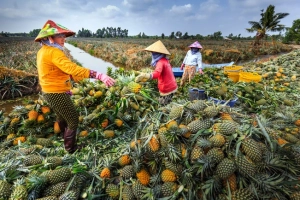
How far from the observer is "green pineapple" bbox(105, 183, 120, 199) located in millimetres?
1979

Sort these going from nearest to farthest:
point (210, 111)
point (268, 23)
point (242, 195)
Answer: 1. point (242, 195)
2. point (210, 111)
3. point (268, 23)

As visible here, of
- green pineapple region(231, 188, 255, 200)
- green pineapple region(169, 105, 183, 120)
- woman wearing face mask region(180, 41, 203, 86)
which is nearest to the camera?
green pineapple region(231, 188, 255, 200)

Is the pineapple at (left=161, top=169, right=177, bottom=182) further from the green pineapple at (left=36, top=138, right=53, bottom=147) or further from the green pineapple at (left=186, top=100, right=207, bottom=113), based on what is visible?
the green pineapple at (left=36, top=138, right=53, bottom=147)

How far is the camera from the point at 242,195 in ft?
5.44

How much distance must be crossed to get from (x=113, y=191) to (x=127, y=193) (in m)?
0.16

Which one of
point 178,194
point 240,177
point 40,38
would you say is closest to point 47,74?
point 40,38

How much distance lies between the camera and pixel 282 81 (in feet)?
22.1

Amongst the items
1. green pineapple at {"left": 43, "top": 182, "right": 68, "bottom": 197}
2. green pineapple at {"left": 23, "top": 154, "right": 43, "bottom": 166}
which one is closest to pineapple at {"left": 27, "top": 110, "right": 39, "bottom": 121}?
green pineapple at {"left": 23, "top": 154, "right": 43, "bottom": 166}

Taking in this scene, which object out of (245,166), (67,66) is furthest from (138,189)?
(67,66)

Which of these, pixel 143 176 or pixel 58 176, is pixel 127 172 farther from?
pixel 58 176

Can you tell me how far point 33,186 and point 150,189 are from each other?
108 centimetres

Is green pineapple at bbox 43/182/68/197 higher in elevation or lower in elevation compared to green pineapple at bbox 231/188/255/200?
lower

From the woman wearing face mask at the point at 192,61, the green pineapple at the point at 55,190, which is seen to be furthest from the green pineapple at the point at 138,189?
the woman wearing face mask at the point at 192,61

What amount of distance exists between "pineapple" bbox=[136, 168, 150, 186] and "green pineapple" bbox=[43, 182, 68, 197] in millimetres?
706
